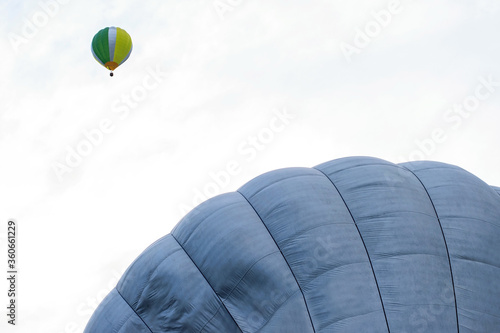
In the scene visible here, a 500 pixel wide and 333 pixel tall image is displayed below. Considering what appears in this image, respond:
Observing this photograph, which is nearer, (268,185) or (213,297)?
(213,297)

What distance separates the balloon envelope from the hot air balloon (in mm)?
11099

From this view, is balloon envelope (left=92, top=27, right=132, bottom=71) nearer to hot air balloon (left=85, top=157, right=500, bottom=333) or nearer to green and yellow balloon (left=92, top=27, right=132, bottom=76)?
green and yellow balloon (left=92, top=27, right=132, bottom=76)

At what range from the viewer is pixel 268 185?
9438mm

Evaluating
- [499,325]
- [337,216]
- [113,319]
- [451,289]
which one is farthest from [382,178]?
[113,319]

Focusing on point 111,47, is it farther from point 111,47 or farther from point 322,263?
point 322,263

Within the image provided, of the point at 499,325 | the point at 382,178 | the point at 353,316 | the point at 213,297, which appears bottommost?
the point at 499,325

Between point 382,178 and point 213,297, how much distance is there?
2.42m

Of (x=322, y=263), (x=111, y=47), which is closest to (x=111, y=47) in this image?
(x=111, y=47)

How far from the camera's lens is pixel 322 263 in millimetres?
8766

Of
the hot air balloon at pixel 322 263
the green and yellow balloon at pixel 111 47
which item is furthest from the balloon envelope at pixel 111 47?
the hot air balloon at pixel 322 263

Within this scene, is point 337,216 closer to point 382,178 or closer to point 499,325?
point 382,178

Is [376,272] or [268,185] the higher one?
[268,185]

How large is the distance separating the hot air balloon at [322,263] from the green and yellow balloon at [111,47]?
11099 millimetres

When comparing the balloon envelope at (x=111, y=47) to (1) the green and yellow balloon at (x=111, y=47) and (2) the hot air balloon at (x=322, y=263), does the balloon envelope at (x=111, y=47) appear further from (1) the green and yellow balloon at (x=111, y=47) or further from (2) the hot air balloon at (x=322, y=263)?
(2) the hot air balloon at (x=322, y=263)
